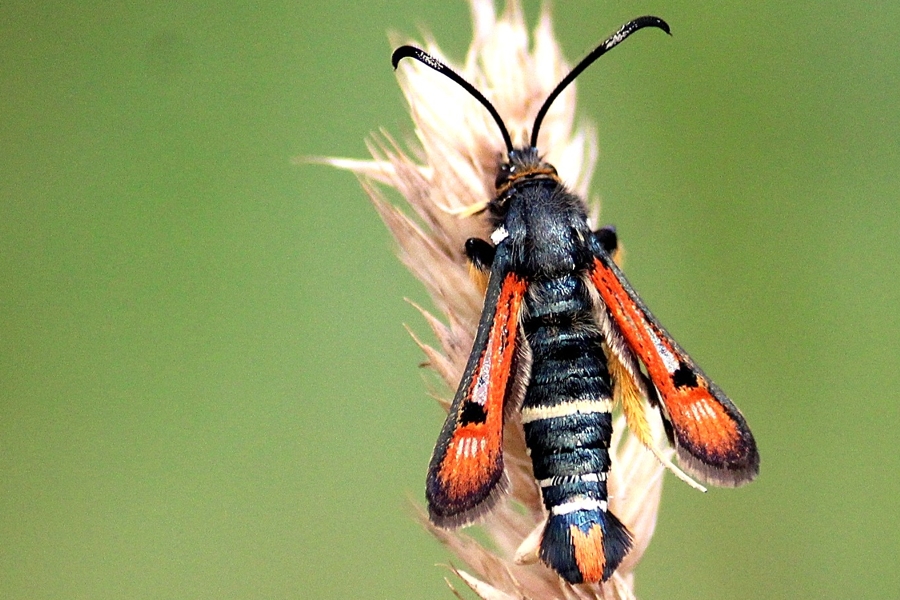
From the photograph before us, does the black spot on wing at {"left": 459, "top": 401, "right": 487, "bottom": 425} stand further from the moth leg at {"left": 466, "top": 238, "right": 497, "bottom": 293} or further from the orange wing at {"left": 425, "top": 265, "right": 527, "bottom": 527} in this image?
the moth leg at {"left": 466, "top": 238, "right": 497, "bottom": 293}

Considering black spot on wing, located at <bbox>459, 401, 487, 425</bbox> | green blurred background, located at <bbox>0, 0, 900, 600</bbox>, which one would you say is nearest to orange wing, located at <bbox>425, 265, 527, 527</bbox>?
black spot on wing, located at <bbox>459, 401, 487, 425</bbox>

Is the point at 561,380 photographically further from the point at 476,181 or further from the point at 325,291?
the point at 325,291

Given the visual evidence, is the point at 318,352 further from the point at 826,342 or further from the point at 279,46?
the point at 826,342

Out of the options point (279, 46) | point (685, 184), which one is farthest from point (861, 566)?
point (279, 46)

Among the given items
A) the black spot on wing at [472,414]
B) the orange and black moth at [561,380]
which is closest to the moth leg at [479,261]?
the orange and black moth at [561,380]

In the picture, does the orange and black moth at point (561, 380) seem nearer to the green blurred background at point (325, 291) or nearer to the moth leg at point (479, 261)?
the moth leg at point (479, 261)

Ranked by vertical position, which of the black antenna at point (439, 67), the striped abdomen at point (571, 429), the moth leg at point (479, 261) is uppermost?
the black antenna at point (439, 67)

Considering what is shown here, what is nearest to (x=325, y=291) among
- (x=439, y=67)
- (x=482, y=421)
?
(x=439, y=67)
